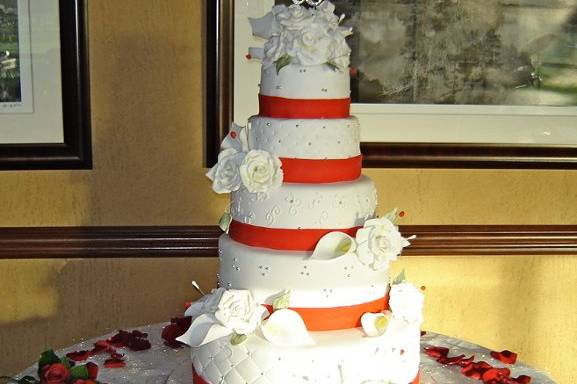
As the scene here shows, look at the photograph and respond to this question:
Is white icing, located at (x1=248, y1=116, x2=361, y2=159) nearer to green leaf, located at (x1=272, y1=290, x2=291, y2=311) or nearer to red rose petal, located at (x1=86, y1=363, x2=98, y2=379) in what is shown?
green leaf, located at (x1=272, y1=290, x2=291, y2=311)

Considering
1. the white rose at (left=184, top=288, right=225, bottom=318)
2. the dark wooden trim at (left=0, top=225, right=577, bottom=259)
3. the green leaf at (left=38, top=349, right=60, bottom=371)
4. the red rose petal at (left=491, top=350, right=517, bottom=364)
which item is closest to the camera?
the white rose at (left=184, top=288, right=225, bottom=318)

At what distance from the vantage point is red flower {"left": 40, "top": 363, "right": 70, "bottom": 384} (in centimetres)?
174

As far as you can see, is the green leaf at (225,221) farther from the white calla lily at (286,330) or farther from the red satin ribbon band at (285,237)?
the white calla lily at (286,330)

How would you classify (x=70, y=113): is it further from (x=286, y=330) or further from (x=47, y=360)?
(x=286, y=330)

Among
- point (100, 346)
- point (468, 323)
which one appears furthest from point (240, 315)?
point (468, 323)

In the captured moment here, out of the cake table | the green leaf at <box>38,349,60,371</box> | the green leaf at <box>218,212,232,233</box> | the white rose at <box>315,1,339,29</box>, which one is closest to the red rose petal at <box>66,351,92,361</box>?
the cake table

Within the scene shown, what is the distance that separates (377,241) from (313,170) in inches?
8.0

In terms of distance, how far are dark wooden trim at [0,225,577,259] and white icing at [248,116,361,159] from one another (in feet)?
3.11

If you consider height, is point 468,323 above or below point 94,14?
below

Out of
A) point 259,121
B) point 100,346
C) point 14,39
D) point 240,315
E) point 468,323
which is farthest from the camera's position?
point 468,323

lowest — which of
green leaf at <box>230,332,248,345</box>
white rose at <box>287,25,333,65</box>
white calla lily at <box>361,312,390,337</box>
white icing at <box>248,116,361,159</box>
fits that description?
green leaf at <box>230,332,248,345</box>

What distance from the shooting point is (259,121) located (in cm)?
169

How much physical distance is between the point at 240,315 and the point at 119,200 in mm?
1061

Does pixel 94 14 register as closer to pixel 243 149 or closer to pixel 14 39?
pixel 14 39
